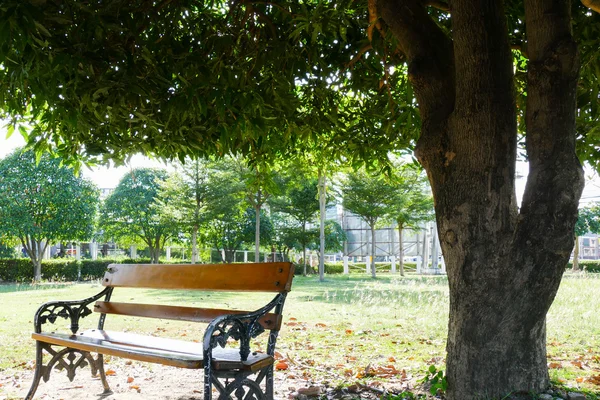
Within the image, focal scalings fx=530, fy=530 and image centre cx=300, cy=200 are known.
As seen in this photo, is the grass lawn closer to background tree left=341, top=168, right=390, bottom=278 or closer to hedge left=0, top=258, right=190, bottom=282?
hedge left=0, top=258, right=190, bottom=282

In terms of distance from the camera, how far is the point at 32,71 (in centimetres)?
330

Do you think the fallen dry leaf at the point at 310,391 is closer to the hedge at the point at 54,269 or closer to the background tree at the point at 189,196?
the background tree at the point at 189,196

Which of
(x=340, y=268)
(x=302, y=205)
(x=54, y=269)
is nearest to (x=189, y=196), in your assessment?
(x=302, y=205)

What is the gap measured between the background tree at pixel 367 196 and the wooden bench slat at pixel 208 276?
21.3m

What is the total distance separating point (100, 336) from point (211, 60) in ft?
8.24

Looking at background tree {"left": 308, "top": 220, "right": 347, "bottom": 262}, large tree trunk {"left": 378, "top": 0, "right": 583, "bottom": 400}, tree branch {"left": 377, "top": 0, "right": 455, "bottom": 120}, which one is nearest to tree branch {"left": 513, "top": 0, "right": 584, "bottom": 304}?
large tree trunk {"left": 378, "top": 0, "right": 583, "bottom": 400}

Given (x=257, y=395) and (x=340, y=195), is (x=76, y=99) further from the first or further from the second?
(x=340, y=195)

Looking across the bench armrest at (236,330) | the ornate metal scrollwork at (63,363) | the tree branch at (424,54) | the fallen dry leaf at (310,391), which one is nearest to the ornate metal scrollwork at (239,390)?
the bench armrest at (236,330)

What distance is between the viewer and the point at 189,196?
22500 millimetres

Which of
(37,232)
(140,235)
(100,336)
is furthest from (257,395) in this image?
(140,235)

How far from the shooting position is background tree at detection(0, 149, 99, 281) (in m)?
23.0

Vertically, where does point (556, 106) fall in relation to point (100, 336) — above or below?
above

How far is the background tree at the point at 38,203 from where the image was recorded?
23.0 m

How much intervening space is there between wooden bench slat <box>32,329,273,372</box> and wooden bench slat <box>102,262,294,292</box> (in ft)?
1.43
